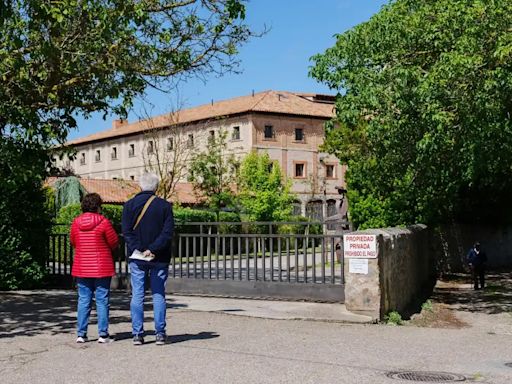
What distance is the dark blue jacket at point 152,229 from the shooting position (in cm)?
802

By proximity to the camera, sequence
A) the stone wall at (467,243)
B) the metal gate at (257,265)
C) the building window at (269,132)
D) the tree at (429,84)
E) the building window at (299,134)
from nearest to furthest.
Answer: the tree at (429,84)
the metal gate at (257,265)
the stone wall at (467,243)
the building window at (269,132)
the building window at (299,134)

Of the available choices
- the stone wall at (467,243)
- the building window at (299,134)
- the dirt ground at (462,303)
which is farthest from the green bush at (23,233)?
the building window at (299,134)

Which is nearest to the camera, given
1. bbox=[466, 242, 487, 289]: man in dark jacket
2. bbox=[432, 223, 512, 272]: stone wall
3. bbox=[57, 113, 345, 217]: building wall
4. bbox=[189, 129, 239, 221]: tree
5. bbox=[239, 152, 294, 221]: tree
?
bbox=[466, 242, 487, 289]: man in dark jacket

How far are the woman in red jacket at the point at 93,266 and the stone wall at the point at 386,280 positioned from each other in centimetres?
427

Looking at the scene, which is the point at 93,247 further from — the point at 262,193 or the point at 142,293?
the point at 262,193

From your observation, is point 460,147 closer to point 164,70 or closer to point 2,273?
point 164,70

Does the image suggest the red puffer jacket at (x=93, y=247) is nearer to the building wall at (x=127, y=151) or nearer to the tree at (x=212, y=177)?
the tree at (x=212, y=177)

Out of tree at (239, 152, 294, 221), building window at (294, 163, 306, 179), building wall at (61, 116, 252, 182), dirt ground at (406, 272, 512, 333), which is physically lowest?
dirt ground at (406, 272, 512, 333)

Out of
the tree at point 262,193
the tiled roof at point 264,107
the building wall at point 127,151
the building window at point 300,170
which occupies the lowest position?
the tree at point 262,193

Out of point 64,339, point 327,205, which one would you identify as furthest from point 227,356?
point 327,205

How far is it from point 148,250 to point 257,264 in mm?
5922

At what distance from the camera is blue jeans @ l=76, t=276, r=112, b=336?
26.9 ft

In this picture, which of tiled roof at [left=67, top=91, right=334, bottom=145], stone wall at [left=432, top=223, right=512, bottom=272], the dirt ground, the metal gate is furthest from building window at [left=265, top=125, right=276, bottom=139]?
the metal gate

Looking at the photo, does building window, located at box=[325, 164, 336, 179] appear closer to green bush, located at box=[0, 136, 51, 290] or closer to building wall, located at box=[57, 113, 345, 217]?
building wall, located at box=[57, 113, 345, 217]
